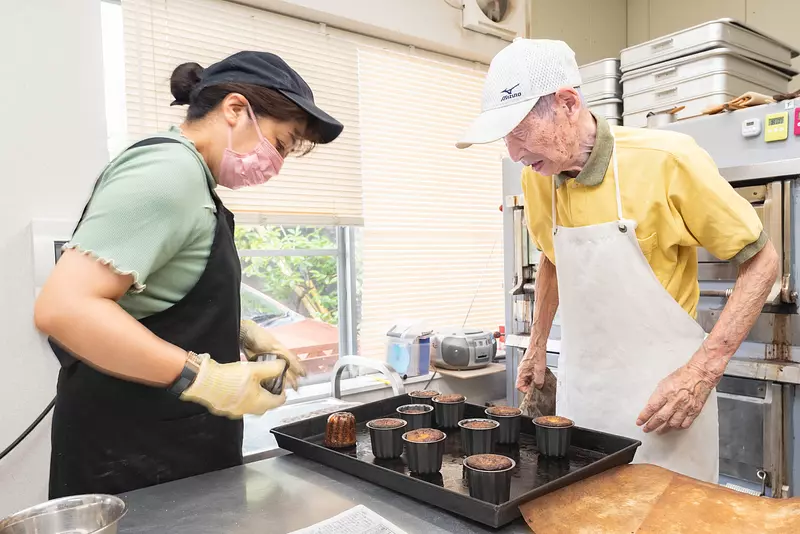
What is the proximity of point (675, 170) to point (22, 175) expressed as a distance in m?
2.06

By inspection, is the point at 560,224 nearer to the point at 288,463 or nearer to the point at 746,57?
the point at 288,463

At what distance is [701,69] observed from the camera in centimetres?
253

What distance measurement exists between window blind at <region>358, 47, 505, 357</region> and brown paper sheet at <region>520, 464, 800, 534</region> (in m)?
2.20

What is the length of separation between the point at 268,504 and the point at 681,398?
981 millimetres

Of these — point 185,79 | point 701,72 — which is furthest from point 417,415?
point 701,72

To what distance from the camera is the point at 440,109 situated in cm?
335

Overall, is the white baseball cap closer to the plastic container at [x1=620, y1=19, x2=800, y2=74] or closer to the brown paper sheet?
the brown paper sheet

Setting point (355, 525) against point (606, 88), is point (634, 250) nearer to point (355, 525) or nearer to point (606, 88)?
point (355, 525)

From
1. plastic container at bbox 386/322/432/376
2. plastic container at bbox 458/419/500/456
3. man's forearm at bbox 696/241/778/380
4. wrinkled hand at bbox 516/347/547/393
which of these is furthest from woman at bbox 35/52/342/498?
plastic container at bbox 386/322/432/376

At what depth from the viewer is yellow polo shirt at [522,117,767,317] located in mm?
1375

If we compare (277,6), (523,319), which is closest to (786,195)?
(523,319)

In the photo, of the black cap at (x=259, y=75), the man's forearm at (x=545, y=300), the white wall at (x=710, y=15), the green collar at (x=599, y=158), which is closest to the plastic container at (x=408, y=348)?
the man's forearm at (x=545, y=300)

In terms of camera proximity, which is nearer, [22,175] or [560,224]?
[560,224]

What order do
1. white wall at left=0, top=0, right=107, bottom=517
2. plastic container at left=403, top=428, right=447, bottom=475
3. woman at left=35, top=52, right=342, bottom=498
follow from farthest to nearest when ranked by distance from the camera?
white wall at left=0, top=0, right=107, bottom=517 → plastic container at left=403, top=428, right=447, bottom=475 → woman at left=35, top=52, right=342, bottom=498
